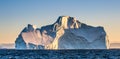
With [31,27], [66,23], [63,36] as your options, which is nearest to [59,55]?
[63,36]

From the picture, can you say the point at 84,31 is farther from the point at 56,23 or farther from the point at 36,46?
the point at 36,46

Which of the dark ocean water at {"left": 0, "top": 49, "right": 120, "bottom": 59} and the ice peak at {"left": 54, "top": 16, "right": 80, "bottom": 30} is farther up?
the ice peak at {"left": 54, "top": 16, "right": 80, "bottom": 30}

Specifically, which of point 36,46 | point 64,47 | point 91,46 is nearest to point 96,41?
point 91,46

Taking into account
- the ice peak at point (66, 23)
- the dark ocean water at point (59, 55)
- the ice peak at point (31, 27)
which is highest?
the ice peak at point (66, 23)

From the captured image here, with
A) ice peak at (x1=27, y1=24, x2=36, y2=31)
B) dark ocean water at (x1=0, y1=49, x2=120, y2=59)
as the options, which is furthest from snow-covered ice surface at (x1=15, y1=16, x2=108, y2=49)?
dark ocean water at (x1=0, y1=49, x2=120, y2=59)

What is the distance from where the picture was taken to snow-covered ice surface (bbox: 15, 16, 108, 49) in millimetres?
163750

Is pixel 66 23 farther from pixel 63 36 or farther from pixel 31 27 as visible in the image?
pixel 31 27

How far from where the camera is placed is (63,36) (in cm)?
17375

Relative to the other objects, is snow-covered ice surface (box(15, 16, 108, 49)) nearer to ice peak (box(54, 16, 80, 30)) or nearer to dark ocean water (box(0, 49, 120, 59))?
ice peak (box(54, 16, 80, 30))

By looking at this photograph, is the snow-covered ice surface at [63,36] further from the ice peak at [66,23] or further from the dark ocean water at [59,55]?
the dark ocean water at [59,55]

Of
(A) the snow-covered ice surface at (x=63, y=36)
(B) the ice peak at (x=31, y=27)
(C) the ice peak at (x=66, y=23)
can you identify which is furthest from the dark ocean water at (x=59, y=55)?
(C) the ice peak at (x=66, y=23)

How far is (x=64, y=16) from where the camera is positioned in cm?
17250

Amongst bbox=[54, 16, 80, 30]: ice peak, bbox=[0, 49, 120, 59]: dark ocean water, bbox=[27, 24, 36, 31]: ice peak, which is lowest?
bbox=[0, 49, 120, 59]: dark ocean water

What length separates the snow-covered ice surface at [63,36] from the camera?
163750 millimetres
